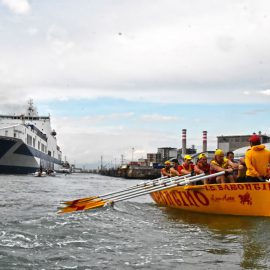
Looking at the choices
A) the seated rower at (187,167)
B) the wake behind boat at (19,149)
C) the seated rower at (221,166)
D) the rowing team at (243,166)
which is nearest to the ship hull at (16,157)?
the wake behind boat at (19,149)

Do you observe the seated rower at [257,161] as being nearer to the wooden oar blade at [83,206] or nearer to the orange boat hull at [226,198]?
the orange boat hull at [226,198]

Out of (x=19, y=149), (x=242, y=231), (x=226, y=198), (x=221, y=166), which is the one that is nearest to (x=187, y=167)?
(x=221, y=166)

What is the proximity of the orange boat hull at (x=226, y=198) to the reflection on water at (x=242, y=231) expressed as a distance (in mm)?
214

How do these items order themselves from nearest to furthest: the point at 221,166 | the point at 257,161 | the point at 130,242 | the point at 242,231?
the point at 130,242
the point at 242,231
the point at 257,161
the point at 221,166

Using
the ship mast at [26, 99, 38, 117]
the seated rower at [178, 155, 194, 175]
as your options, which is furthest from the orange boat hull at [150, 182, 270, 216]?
the ship mast at [26, 99, 38, 117]

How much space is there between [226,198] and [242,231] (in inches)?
96.9

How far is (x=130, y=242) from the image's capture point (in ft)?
24.9

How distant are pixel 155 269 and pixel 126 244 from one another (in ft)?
5.53

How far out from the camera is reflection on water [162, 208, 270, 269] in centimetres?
639

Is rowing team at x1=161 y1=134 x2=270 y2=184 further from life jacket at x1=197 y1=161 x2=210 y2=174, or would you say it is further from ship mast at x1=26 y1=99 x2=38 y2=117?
ship mast at x1=26 y1=99 x2=38 y2=117

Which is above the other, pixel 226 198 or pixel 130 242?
pixel 226 198

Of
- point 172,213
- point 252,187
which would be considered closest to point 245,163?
point 252,187

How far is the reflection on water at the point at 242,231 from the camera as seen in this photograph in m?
6.39

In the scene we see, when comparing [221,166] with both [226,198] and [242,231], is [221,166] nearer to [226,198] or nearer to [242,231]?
[226,198]
